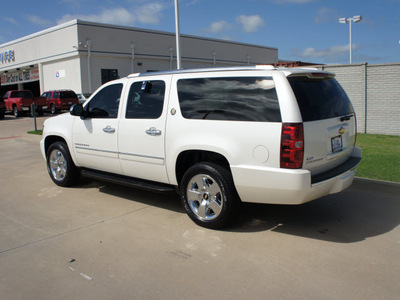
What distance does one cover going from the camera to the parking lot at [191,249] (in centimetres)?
340

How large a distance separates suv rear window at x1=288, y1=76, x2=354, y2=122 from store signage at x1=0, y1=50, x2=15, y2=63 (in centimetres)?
4083

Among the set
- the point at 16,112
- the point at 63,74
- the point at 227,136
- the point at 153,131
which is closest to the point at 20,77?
the point at 63,74

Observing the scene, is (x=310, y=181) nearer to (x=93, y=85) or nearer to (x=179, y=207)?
(x=179, y=207)

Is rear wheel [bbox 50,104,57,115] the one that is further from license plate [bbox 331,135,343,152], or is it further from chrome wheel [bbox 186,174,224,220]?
license plate [bbox 331,135,343,152]

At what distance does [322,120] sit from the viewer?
438 cm

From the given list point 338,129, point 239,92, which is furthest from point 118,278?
point 338,129

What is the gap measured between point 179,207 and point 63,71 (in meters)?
29.8

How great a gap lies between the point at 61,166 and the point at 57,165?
14 cm

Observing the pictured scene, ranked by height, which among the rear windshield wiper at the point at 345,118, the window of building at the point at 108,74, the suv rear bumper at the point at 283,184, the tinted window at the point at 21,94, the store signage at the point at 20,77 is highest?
the store signage at the point at 20,77

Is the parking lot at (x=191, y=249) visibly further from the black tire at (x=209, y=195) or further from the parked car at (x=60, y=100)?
the parked car at (x=60, y=100)

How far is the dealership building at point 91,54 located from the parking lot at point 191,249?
2631 centimetres

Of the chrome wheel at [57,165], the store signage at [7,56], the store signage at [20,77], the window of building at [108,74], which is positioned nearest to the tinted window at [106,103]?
the chrome wheel at [57,165]

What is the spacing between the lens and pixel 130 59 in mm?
33312

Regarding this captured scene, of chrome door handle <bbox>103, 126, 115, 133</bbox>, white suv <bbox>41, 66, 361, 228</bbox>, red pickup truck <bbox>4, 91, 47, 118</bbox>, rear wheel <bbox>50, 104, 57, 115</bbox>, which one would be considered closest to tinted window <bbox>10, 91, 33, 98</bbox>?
red pickup truck <bbox>4, 91, 47, 118</bbox>
